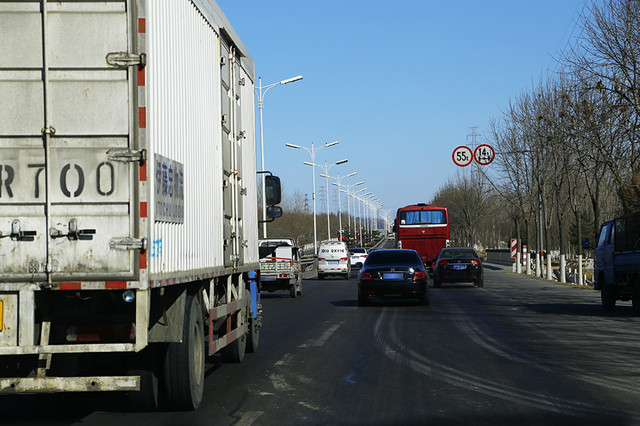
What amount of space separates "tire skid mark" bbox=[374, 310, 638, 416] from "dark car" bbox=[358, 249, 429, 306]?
8291mm

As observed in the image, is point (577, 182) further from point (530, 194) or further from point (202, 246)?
point (202, 246)

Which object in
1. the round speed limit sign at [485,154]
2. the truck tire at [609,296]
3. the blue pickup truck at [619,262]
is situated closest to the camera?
the blue pickup truck at [619,262]

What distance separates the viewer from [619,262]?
20.6 meters

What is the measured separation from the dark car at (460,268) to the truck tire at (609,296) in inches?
503

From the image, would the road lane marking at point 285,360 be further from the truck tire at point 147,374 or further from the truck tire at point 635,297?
the truck tire at point 635,297

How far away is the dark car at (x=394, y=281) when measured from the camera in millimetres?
22766

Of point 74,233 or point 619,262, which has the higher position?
point 74,233

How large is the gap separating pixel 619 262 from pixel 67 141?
16.6 m

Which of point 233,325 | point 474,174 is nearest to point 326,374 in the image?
point 233,325

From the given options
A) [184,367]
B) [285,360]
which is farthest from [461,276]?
[184,367]

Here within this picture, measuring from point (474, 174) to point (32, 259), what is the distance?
79.0m

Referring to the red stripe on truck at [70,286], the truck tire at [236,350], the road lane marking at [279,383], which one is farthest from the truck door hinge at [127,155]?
the truck tire at [236,350]

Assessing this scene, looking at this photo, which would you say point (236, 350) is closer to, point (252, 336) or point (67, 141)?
point (252, 336)

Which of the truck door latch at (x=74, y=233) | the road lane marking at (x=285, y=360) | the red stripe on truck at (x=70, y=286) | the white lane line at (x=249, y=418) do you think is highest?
the truck door latch at (x=74, y=233)
